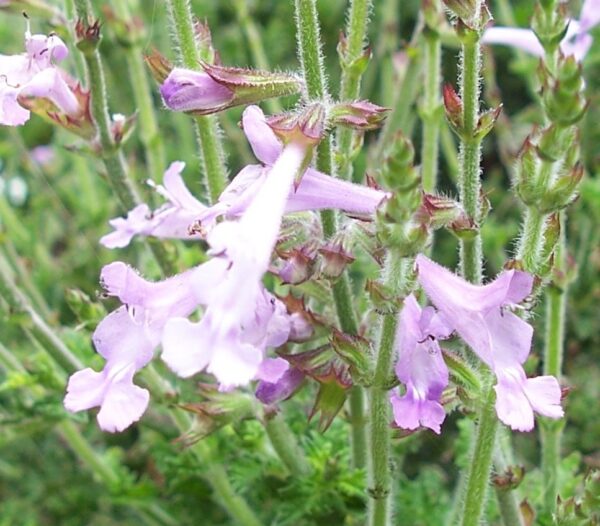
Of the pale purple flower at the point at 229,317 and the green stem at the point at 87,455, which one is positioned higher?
the pale purple flower at the point at 229,317

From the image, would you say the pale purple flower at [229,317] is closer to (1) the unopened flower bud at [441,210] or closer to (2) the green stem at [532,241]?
(1) the unopened flower bud at [441,210]

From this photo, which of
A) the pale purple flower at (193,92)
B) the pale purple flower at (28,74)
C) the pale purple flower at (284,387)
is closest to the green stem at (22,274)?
the pale purple flower at (28,74)

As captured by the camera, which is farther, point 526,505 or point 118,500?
point 118,500

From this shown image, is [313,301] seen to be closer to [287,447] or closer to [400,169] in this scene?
[287,447]

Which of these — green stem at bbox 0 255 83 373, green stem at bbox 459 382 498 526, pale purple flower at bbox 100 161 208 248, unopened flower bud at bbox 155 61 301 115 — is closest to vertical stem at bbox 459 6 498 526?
green stem at bbox 459 382 498 526

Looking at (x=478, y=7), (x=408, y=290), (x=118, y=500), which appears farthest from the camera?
(x=118, y=500)

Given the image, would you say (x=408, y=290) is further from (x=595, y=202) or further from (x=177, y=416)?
(x=595, y=202)

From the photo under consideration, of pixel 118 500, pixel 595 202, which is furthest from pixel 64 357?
pixel 595 202
